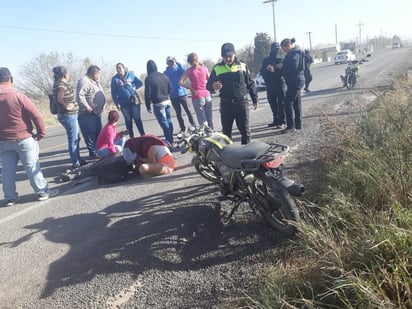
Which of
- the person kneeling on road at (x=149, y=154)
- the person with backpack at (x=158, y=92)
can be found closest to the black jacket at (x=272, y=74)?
the person with backpack at (x=158, y=92)

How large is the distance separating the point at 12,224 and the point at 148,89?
160 inches

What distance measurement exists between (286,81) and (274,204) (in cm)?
485

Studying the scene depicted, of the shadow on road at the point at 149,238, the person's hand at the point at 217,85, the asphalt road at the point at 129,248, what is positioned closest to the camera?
the asphalt road at the point at 129,248

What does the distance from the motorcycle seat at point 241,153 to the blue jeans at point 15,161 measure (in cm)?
334

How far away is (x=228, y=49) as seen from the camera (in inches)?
215

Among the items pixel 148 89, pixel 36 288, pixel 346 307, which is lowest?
pixel 36 288

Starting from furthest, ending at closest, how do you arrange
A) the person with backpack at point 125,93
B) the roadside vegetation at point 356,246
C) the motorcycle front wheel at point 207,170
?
the person with backpack at point 125,93
the motorcycle front wheel at point 207,170
the roadside vegetation at point 356,246

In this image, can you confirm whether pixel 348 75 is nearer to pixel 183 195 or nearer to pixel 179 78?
pixel 179 78

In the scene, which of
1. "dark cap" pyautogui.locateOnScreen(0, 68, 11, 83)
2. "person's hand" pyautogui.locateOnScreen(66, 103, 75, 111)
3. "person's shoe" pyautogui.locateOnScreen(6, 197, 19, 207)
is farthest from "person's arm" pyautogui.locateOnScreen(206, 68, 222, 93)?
"person's shoe" pyautogui.locateOnScreen(6, 197, 19, 207)

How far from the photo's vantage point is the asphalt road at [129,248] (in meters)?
2.83

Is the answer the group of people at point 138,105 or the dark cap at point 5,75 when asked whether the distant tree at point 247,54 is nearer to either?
the group of people at point 138,105

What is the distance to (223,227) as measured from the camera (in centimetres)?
370

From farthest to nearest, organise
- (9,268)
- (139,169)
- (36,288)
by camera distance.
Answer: (139,169) < (9,268) < (36,288)

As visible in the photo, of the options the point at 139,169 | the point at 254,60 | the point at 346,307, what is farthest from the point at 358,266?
the point at 254,60
